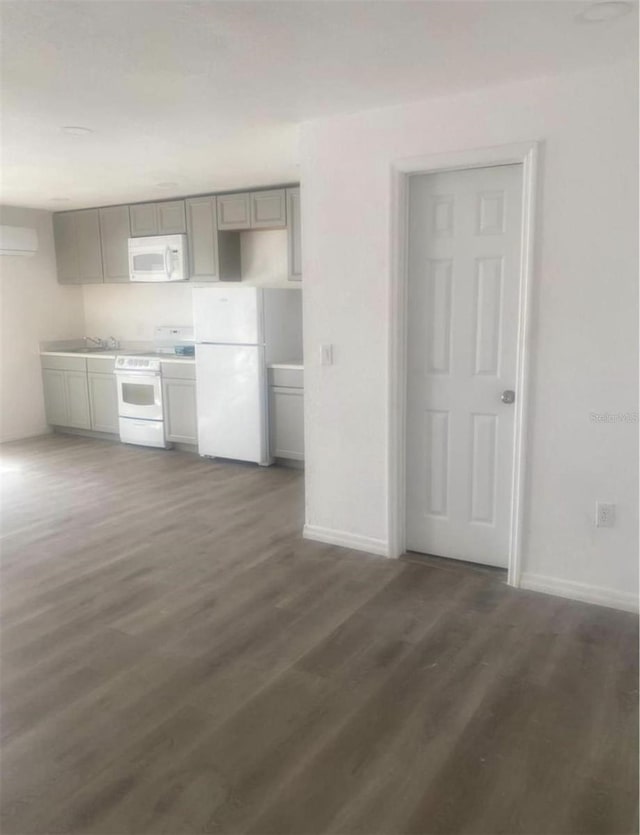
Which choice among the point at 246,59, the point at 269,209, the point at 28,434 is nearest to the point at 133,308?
the point at 28,434

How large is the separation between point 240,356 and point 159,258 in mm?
1443

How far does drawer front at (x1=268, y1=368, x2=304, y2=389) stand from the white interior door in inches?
77.0

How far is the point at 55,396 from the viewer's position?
7.19m

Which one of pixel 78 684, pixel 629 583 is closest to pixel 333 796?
pixel 78 684

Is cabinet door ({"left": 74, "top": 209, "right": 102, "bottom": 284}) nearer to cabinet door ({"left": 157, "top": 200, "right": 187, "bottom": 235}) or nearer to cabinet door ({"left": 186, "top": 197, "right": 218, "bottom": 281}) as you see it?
cabinet door ({"left": 157, "top": 200, "right": 187, "bottom": 235})

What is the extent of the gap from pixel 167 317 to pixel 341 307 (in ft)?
12.0

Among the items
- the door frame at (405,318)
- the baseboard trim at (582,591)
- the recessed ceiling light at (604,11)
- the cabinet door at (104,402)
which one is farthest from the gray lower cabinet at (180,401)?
the recessed ceiling light at (604,11)

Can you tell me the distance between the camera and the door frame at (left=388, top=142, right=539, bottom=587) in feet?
9.93

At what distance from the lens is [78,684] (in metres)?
2.54

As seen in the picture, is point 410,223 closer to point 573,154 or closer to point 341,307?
point 341,307

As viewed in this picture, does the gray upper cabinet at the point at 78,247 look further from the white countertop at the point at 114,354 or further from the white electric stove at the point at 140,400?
the white electric stove at the point at 140,400

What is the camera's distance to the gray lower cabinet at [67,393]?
22.7 ft

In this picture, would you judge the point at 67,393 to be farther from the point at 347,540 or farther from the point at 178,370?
the point at 347,540

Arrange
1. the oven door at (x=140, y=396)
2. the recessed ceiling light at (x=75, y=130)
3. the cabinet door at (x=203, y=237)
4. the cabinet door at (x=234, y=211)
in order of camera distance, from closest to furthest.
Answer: the recessed ceiling light at (x=75, y=130)
the cabinet door at (x=234, y=211)
the cabinet door at (x=203, y=237)
the oven door at (x=140, y=396)
